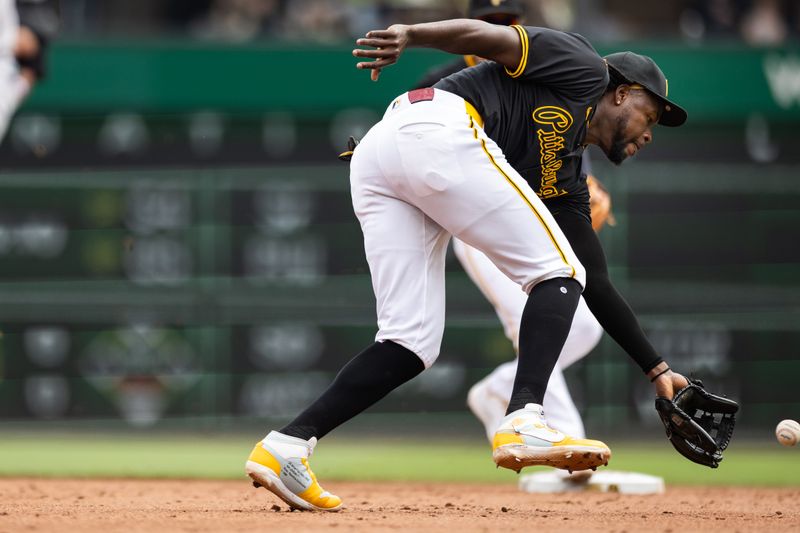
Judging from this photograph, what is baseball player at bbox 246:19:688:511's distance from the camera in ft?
13.6

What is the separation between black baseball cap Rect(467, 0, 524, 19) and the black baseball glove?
2084 mm

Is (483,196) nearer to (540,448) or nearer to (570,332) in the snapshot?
(540,448)

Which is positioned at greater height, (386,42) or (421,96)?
(386,42)

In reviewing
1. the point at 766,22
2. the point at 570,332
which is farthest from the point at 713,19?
the point at 570,332

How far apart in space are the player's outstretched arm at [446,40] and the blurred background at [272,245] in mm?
5251

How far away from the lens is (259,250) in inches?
371

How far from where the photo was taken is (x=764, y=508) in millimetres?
5227

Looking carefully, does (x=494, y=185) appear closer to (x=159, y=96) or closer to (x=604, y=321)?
(x=604, y=321)

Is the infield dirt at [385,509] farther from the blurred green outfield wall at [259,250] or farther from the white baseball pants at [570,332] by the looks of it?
the blurred green outfield wall at [259,250]

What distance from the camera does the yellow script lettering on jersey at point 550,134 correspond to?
4289mm

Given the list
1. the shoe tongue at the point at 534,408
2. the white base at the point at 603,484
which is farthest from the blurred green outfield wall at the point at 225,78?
the shoe tongue at the point at 534,408

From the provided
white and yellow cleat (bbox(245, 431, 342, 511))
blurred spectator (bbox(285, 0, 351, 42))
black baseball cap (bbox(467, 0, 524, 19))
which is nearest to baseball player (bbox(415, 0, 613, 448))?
black baseball cap (bbox(467, 0, 524, 19))

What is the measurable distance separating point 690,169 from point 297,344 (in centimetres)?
308

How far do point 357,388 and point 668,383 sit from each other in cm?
110
